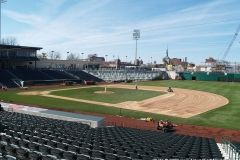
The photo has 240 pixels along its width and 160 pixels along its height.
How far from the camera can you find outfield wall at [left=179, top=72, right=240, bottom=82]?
4316 inches

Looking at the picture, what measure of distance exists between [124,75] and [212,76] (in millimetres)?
31012

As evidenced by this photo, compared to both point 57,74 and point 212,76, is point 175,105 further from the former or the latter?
point 212,76

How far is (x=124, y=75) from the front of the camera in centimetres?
11525

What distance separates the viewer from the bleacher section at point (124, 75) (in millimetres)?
106819

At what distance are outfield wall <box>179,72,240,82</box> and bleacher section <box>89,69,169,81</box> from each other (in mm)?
8730

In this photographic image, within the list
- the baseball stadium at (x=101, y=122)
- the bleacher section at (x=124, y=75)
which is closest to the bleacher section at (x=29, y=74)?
the baseball stadium at (x=101, y=122)

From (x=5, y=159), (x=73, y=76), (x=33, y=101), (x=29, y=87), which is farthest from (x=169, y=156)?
(x=73, y=76)

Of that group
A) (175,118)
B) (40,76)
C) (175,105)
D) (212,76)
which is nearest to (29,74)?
(40,76)

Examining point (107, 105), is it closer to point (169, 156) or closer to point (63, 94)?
point (63, 94)

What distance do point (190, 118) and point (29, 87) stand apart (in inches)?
1837

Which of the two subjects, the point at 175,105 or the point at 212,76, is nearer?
the point at 175,105

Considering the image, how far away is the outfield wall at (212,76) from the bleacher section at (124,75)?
28.6 ft

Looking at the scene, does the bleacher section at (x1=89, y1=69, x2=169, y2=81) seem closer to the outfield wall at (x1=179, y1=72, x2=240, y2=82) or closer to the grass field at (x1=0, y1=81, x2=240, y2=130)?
the outfield wall at (x1=179, y1=72, x2=240, y2=82)

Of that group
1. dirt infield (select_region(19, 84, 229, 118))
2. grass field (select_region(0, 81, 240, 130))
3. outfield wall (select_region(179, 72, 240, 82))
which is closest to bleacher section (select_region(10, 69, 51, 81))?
grass field (select_region(0, 81, 240, 130))
